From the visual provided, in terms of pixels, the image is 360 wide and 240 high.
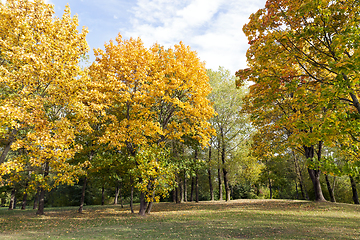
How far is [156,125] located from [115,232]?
706 centimetres

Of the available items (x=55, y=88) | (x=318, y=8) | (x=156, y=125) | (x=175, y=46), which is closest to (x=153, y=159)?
(x=156, y=125)

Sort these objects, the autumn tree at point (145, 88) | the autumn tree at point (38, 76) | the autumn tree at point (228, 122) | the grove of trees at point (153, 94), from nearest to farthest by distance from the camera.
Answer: the grove of trees at point (153, 94)
the autumn tree at point (38, 76)
the autumn tree at point (145, 88)
the autumn tree at point (228, 122)

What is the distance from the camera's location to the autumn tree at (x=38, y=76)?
32.4ft

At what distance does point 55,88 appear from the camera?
12.2 m

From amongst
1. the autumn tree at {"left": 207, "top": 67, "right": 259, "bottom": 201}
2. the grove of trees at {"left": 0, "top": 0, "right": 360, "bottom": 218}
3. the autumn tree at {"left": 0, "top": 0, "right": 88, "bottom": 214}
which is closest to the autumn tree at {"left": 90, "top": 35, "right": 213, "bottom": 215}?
the grove of trees at {"left": 0, "top": 0, "right": 360, "bottom": 218}

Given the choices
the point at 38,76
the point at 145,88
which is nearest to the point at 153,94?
the point at 145,88

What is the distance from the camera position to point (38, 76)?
1057 centimetres

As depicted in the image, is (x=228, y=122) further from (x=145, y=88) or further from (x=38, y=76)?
(x=38, y=76)

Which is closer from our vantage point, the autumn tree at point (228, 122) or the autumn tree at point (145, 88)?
the autumn tree at point (145, 88)

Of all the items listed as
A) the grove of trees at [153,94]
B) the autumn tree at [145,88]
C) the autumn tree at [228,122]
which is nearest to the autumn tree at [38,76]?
the grove of trees at [153,94]

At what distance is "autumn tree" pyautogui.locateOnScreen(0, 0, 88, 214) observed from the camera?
988cm

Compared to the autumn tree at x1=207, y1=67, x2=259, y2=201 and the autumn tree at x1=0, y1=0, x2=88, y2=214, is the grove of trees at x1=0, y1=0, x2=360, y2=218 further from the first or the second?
the autumn tree at x1=207, y1=67, x2=259, y2=201

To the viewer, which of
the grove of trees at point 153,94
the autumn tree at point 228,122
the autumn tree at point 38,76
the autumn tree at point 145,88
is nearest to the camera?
the grove of trees at point 153,94

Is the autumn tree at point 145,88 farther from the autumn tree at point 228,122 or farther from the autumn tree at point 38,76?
the autumn tree at point 228,122
